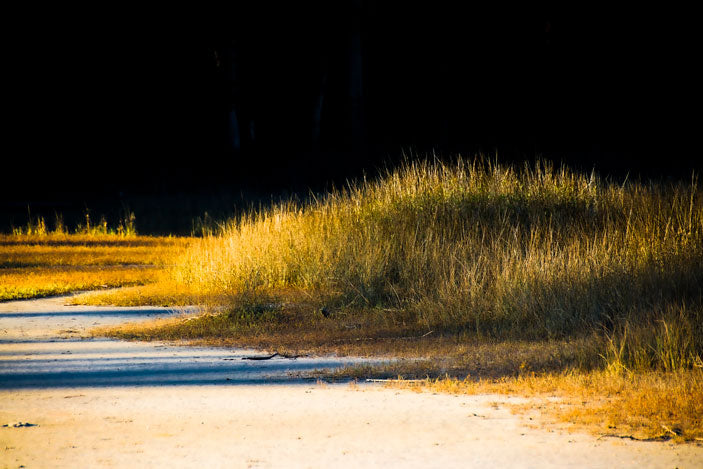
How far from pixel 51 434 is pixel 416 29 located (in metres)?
37.8

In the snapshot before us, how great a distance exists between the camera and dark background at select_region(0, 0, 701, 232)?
125 feet

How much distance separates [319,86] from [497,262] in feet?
106

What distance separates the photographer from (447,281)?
1227 cm

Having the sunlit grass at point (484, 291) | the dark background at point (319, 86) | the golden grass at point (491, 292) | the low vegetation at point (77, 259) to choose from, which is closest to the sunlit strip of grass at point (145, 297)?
the sunlit grass at point (484, 291)

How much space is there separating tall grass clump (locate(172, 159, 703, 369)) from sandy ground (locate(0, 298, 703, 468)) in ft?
6.97

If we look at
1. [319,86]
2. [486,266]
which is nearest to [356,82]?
[319,86]

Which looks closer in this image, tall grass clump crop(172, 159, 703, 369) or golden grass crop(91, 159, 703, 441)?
golden grass crop(91, 159, 703, 441)

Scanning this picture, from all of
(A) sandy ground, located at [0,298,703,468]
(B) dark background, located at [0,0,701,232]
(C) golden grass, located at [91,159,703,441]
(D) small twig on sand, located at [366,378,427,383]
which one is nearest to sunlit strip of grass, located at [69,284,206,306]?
(C) golden grass, located at [91,159,703,441]

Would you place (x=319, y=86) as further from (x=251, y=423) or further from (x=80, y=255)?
(x=251, y=423)

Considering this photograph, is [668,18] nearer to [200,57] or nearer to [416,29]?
[416,29]

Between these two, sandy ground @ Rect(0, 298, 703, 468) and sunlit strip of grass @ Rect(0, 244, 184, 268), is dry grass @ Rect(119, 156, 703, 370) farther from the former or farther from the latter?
sunlit strip of grass @ Rect(0, 244, 184, 268)

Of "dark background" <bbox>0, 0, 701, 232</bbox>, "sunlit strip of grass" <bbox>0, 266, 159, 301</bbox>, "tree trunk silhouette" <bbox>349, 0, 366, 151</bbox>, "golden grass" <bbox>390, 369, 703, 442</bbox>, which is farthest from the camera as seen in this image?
"dark background" <bbox>0, 0, 701, 232</bbox>

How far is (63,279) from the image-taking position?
637 inches

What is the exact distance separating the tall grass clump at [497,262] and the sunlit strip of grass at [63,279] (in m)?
1.10
